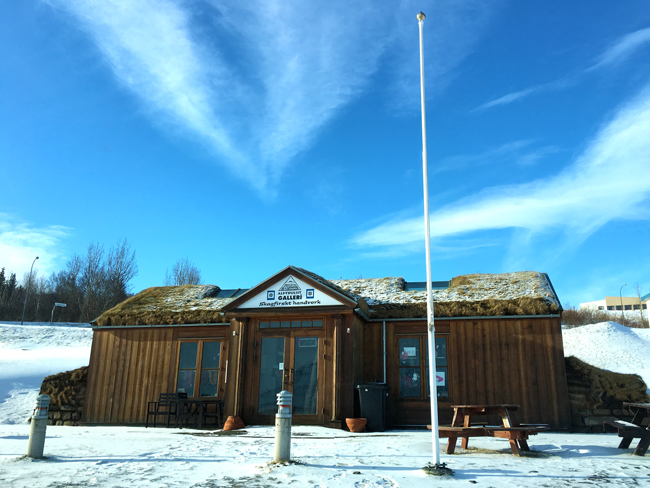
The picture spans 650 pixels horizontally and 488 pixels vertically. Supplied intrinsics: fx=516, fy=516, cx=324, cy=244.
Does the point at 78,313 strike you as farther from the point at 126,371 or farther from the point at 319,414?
the point at 319,414

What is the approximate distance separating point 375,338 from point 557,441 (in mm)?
5373

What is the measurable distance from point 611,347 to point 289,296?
1165 inches

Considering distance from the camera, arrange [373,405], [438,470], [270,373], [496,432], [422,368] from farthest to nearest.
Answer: [422,368]
[270,373]
[373,405]
[496,432]
[438,470]

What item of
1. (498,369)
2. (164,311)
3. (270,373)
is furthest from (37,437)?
(498,369)

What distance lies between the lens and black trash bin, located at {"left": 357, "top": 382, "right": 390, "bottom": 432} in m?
11.7

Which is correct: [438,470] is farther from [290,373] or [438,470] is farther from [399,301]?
[399,301]

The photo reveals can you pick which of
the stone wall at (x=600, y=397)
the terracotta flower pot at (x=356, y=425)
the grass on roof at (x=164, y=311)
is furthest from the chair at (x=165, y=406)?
the stone wall at (x=600, y=397)

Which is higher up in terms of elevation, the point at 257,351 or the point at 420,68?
the point at 420,68

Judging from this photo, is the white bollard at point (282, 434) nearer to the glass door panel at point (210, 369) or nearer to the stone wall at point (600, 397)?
the glass door panel at point (210, 369)

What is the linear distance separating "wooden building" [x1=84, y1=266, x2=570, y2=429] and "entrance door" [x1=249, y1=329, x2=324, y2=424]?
24 millimetres

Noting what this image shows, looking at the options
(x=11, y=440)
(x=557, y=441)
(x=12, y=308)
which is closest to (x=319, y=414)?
(x=557, y=441)

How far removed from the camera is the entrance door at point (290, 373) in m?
12.2

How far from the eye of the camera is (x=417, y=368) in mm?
13305

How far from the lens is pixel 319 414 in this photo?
12.0m
